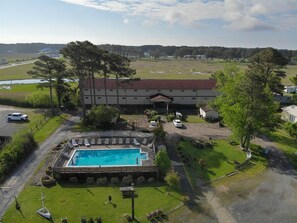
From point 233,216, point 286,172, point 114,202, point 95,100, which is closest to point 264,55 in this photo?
point 286,172

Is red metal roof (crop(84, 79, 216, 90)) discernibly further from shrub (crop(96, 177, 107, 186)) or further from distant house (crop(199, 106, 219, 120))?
shrub (crop(96, 177, 107, 186))

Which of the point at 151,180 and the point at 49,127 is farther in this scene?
the point at 49,127

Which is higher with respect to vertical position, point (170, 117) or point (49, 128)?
point (170, 117)

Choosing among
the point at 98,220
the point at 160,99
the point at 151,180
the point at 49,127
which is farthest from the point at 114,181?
the point at 160,99

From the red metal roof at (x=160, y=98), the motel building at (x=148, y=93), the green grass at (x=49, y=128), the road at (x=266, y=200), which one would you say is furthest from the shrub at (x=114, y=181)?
the motel building at (x=148, y=93)

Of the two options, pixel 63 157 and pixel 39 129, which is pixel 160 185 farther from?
pixel 39 129

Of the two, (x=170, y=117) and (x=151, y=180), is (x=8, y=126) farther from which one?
(x=151, y=180)
